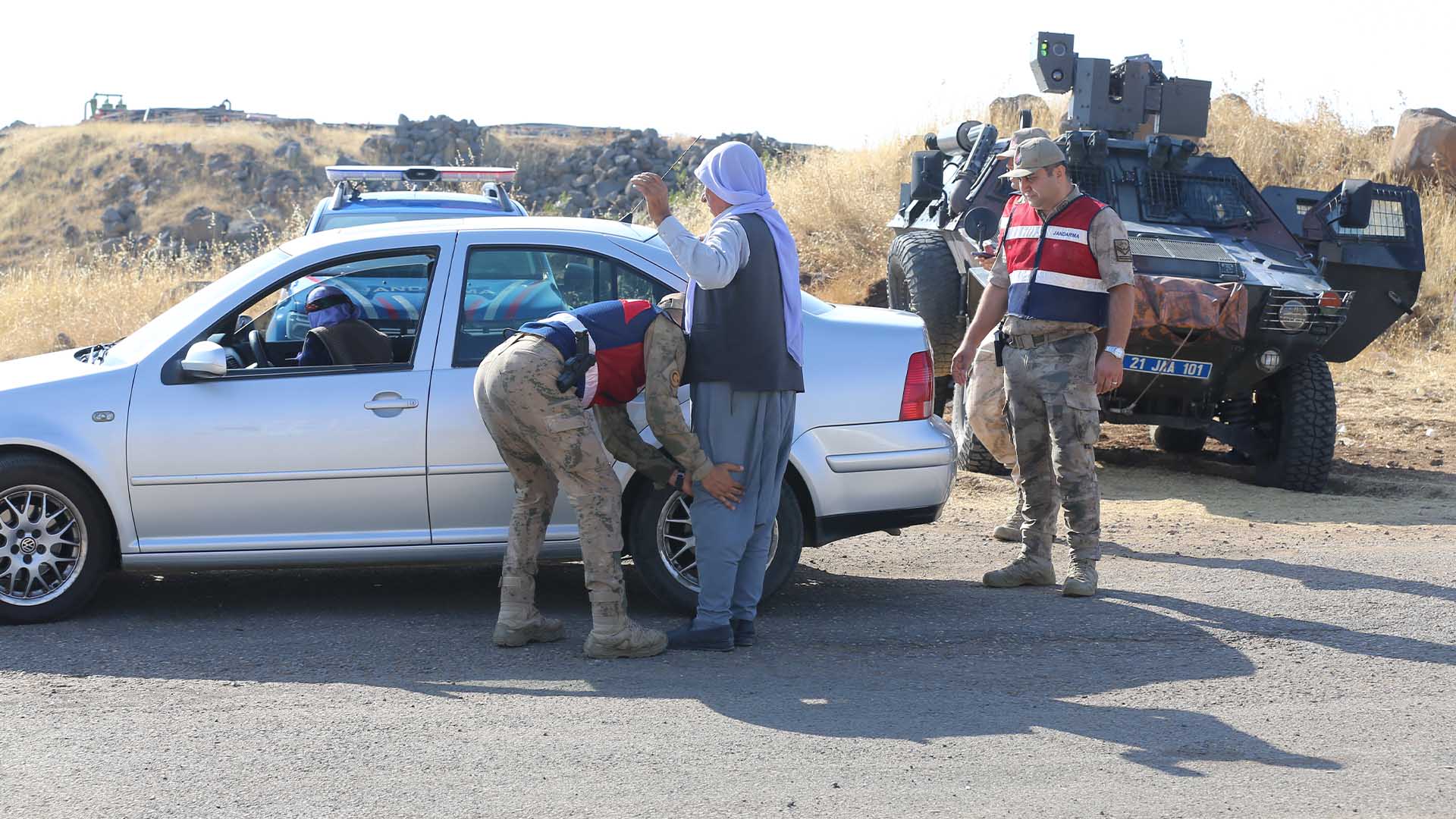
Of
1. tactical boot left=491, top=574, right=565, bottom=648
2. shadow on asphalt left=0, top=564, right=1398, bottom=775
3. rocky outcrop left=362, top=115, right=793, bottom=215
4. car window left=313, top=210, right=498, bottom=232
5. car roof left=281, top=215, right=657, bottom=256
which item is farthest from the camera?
rocky outcrop left=362, top=115, right=793, bottom=215

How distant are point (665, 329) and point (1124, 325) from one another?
6.85ft

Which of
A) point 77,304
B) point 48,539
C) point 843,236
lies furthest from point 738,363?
point 843,236

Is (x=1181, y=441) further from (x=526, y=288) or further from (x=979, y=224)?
(x=526, y=288)

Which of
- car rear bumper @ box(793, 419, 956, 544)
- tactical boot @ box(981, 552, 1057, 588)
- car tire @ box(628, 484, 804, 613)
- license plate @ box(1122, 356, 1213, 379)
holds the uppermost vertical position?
license plate @ box(1122, 356, 1213, 379)

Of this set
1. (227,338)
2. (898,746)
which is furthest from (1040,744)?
(227,338)

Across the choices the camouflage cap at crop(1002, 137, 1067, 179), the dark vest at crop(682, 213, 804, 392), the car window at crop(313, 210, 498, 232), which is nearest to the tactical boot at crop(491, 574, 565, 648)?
the dark vest at crop(682, 213, 804, 392)

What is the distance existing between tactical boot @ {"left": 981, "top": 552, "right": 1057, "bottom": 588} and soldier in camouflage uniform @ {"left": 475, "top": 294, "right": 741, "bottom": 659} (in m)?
1.75

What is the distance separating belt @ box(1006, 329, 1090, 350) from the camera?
6074 millimetres

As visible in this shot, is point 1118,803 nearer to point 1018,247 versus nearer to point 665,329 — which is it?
point 665,329

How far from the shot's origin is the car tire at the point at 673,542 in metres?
5.58

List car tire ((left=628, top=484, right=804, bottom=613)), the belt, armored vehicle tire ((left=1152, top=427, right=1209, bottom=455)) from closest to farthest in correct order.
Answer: car tire ((left=628, top=484, right=804, bottom=613))
the belt
armored vehicle tire ((left=1152, top=427, right=1209, bottom=455))

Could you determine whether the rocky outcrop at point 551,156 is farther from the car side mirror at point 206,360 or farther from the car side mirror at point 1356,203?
the car side mirror at point 206,360

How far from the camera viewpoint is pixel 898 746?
425 cm

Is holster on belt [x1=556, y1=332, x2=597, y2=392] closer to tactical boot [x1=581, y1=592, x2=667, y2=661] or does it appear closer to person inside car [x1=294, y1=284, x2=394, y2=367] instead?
tactical boot [x1=581, y1=592, x2=667, y2=661]
